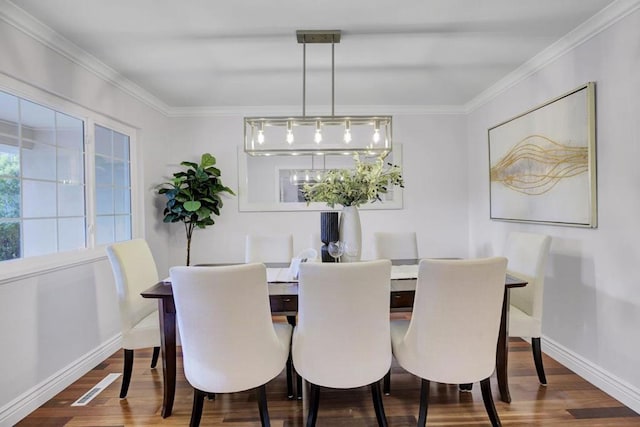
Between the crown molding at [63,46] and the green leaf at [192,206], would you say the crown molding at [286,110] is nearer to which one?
the crown molding at [63,46]

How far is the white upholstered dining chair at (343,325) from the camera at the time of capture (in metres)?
1.64

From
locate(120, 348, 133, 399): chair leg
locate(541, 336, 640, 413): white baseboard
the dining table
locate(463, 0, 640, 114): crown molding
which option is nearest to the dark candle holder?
the dining table

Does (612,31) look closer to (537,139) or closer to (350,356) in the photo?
(537,139)

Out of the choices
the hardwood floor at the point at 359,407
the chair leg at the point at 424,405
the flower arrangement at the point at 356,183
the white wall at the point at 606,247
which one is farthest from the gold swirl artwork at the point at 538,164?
the chair leg at the point at 424,405

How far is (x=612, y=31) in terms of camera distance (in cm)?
222

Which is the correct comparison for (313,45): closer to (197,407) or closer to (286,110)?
(286,110)

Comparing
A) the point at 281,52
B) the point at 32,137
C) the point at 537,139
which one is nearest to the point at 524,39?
the point at 537,139

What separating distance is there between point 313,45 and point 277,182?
1963mm

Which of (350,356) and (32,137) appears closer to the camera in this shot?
(350,356)

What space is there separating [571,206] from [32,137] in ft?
12.6

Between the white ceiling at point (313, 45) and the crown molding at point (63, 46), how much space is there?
5 cm

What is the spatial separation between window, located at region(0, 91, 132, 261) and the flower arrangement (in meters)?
1.84

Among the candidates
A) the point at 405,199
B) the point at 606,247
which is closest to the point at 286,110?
the point at 405,199

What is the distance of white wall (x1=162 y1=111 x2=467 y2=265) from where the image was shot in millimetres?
4270
